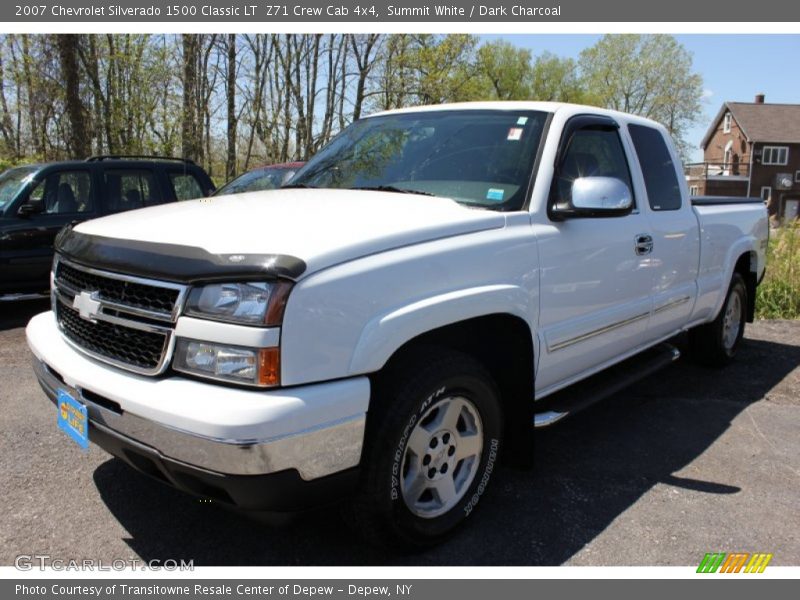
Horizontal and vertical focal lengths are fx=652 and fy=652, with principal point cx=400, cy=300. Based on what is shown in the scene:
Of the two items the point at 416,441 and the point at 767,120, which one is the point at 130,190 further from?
the point at 767,120

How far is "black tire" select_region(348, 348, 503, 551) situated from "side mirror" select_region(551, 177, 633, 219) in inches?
37.0

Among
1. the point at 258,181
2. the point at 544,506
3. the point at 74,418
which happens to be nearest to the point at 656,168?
the point at 544,506

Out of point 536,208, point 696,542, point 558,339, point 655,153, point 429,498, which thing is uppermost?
point 655,153

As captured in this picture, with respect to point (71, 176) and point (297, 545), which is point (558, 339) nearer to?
point (297, 545)

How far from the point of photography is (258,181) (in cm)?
891

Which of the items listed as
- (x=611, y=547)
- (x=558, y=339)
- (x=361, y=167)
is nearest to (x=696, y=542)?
(x=611, y=547)

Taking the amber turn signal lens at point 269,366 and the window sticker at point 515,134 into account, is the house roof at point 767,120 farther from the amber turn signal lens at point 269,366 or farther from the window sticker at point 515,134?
the amber turn signal lens at point 269,366

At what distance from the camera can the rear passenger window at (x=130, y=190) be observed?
8016mm

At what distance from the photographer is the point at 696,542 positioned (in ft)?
9.77

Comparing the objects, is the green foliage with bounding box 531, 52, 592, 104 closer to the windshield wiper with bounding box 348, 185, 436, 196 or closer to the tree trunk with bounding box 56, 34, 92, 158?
the tree trunk with bounding box 56, 34, 92, 158

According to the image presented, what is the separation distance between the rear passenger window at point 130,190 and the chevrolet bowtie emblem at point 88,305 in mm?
5789

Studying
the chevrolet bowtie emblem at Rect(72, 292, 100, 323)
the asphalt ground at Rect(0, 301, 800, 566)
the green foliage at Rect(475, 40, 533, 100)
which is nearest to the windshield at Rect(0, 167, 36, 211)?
the asphalt ground at Rect(0, 301, 800, 566)

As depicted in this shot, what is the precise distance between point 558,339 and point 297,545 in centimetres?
160

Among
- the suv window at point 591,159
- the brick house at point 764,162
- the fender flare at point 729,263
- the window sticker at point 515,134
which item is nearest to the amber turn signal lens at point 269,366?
the suv window at point 591,159
